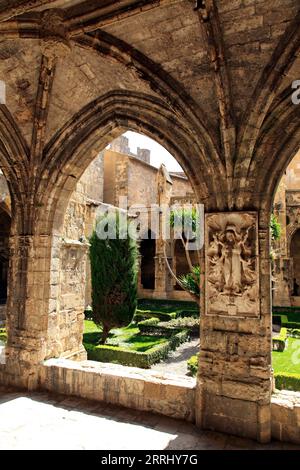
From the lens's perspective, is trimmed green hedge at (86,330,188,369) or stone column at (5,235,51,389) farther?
trimmed green hedge at (86,330,188,369)

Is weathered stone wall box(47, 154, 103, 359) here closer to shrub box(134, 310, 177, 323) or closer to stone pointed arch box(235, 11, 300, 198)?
stone pointed arch box(235, 11, 300, 198)

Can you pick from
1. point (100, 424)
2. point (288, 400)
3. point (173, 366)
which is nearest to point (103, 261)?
point (173, 366)

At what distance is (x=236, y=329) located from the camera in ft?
11.7

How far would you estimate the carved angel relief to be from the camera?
11.5 feet

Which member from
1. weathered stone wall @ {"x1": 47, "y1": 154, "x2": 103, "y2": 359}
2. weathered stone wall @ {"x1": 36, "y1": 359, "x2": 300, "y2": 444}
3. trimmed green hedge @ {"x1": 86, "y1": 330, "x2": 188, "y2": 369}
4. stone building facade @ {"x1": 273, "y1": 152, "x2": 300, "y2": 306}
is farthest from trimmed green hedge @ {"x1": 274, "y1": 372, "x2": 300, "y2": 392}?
stone building facade @ {"x1": 273, "y1": 152, "x2": 300, "y2": 306}

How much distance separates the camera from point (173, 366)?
8.07 meters

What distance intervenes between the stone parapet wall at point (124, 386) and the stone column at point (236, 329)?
0.26 m

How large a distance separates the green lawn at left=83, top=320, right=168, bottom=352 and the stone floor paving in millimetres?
4792

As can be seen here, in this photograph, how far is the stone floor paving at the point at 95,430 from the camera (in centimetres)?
313

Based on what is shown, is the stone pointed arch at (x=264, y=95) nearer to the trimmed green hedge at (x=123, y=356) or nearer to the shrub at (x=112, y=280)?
the trimmed green hedge at (x=123, y=356)

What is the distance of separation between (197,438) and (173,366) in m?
4.92

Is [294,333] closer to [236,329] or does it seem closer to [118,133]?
[236,329]

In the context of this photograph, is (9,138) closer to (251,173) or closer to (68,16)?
(68,16)

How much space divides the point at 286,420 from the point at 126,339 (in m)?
7.32
